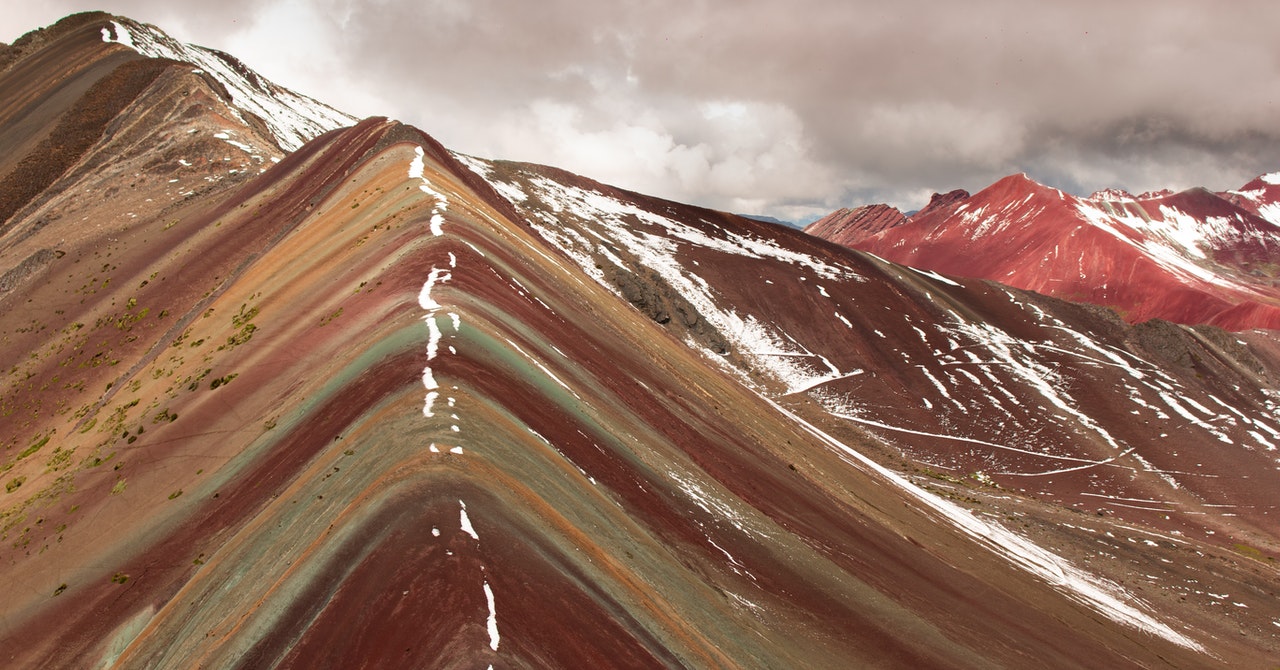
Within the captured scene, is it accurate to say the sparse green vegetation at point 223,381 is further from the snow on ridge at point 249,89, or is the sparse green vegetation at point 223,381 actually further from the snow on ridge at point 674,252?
the snow on ridge at point 249,89

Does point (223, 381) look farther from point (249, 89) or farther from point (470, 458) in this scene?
point (249, 89)

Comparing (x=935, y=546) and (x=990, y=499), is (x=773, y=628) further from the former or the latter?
(x=990, y=499)

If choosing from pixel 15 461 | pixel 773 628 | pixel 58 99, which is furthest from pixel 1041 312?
pixel 58 99

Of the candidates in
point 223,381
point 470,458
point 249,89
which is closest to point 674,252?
point 249,89

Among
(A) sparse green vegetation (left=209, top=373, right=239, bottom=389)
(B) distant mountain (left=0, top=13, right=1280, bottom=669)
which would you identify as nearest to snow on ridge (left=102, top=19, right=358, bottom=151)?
(B) distant mountain (left=0, top=13, right=1280, bottom=669)

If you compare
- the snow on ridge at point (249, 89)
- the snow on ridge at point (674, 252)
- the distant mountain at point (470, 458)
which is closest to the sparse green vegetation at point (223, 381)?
the distant mountain at point (470, 458)

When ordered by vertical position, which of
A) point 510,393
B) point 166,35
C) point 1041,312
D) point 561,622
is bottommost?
point 561,622
